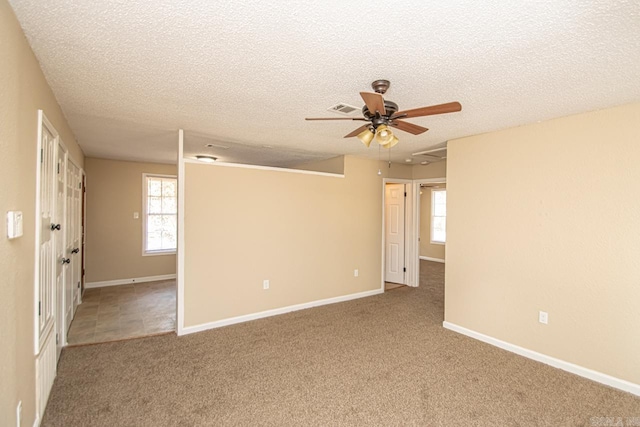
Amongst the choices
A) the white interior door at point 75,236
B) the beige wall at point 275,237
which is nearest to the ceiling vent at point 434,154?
the beige wall at point 275,237

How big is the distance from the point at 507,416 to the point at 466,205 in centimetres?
224

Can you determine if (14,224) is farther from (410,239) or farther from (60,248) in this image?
(410,239)

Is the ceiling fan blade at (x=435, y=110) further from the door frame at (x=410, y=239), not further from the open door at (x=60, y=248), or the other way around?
the door frame at (x=410, y=239)

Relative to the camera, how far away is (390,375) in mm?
2693

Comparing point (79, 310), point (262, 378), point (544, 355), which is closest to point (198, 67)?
point (262, 378)

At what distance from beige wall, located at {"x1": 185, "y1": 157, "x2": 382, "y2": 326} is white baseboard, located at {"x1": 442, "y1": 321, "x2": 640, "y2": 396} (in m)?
1.96

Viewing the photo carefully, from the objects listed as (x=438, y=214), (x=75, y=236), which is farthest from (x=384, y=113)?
(x=438, y=214)

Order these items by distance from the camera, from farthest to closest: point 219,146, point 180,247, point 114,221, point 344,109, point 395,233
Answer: point 395,233, point 114,221, point 219,146, point 180,247, point 344,109

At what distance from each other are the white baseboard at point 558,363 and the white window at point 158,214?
5621 millimetres

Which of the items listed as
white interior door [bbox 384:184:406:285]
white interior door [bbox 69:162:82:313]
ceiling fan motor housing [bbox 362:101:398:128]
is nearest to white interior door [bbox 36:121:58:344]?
white interior door [bbox 69:162:82:313]

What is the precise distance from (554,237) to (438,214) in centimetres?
587

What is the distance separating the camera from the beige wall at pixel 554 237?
2545 mm

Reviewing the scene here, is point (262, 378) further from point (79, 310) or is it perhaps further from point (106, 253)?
point (106, 253)

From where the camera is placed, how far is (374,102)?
6.06 feet
